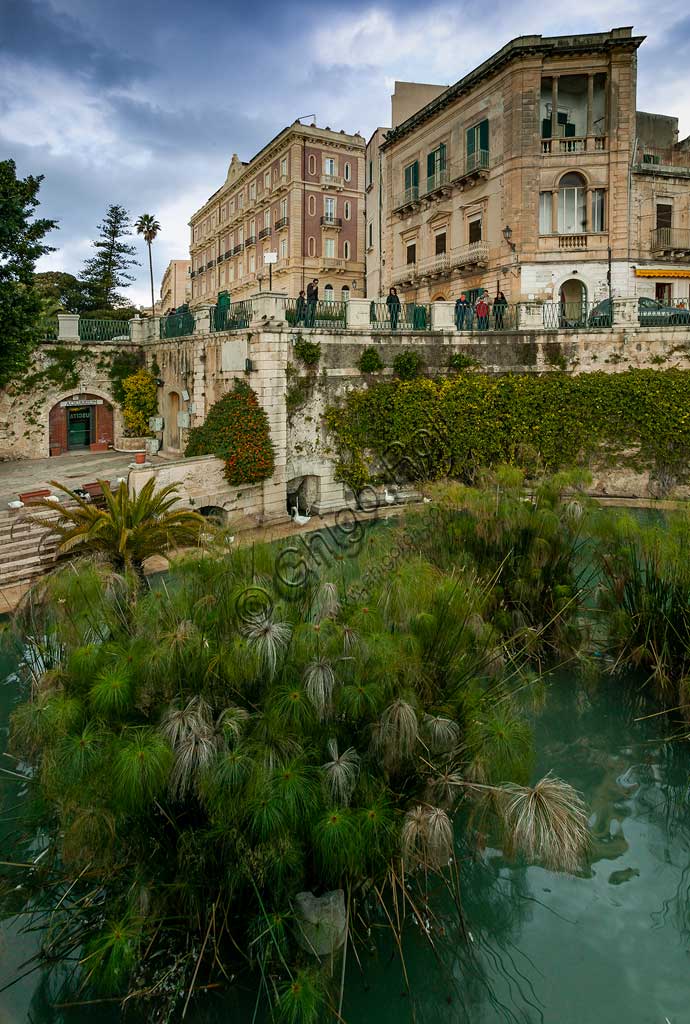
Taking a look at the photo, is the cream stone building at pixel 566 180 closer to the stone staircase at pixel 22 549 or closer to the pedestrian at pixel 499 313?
the pedestrian at pixel 499 313

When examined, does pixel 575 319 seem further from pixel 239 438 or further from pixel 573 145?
pixel 239 438

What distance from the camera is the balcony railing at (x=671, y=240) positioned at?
2481cm

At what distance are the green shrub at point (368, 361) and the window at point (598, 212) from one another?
Result: 10810 mm

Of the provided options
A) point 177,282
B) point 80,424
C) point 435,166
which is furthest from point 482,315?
point 177,282

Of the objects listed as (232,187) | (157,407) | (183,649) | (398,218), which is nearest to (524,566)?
(183,649)

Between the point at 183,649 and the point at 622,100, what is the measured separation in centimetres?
2639

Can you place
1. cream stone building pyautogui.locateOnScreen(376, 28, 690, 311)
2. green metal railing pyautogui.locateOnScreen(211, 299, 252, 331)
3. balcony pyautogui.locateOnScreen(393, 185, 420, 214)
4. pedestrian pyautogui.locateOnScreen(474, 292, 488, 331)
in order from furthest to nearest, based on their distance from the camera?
balcony pyautogui.locateOnScreen(393, 185, 420, 214) < cream stone building pyautogui.locateOnScreen(376, 28, 690, 311) < pedestrian pyautogui.locateOnScreen(474, 292, 488, 331) < green metal railing pyautogui.locateOnScreen(211, 299, 252, 331)

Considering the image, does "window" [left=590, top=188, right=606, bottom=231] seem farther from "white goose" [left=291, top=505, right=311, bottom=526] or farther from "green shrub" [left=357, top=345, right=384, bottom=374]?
"white goose" [left=291, top=505, right=311, bottom=526]

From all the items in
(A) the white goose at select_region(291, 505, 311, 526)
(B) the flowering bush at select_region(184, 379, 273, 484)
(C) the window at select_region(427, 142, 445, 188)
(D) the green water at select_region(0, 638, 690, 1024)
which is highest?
(C) the window at select_region(427, 142, 445, 188)

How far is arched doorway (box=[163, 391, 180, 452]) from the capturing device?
72.7ft

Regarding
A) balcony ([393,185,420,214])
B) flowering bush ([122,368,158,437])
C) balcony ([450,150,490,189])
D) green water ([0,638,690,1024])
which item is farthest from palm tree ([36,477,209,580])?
balcony ([393,185,420,214])

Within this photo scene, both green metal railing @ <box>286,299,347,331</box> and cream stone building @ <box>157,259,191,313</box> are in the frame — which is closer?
green metal railing @ <box>286,299,347,331</box>

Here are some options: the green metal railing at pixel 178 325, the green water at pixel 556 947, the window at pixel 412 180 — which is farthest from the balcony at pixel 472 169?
the green water at pixel 556 947

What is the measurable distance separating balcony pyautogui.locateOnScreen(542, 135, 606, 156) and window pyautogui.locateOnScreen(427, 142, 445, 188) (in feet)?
16.1
